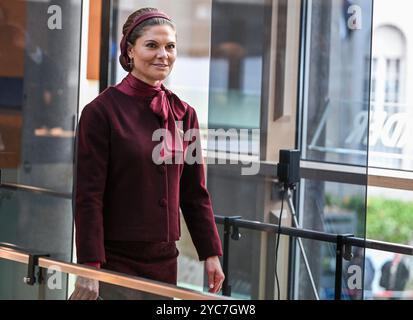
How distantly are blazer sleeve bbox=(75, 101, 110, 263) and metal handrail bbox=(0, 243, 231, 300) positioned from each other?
80 mm

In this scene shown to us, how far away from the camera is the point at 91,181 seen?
2.84 metres

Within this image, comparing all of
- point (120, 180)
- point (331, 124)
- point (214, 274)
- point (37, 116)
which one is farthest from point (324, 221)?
point (120, 180)

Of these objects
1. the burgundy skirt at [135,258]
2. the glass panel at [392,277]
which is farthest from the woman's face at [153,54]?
the glass panel at [392,277]

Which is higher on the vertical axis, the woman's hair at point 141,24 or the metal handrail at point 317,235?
the woman's hair at point 141,24

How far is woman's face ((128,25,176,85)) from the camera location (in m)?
2.90

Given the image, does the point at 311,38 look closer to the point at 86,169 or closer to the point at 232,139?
the point at 232,139

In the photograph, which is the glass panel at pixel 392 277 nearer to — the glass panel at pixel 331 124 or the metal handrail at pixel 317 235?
the glass panel at pixel 331 124

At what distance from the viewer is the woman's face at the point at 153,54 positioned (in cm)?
290

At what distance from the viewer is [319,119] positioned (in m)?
3.99

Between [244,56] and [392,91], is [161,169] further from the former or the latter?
[392,91]

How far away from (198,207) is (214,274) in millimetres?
210

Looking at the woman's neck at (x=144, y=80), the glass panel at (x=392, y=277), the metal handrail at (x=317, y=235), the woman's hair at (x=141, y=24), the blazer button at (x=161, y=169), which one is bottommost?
the glass panel at (x=392, y=277)

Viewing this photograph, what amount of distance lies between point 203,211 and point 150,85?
42 cm

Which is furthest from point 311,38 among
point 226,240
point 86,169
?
point 86,169
